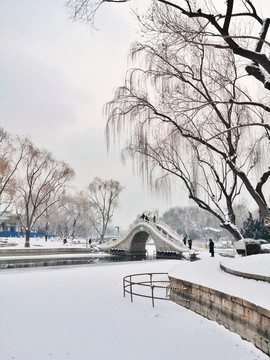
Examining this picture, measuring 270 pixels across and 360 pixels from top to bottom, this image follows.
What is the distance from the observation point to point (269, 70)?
7133mm

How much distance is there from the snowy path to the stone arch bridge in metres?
24.4

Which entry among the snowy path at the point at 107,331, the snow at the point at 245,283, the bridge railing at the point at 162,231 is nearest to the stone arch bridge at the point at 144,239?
the bridge railing at the point at 162,231

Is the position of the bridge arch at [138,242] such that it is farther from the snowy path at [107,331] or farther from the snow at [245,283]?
the snow at [245,283]

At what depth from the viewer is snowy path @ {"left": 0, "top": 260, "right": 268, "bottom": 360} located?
19.4 feet

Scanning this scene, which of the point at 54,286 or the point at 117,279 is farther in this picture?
the point at 117,279

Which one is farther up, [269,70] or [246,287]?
[269,70]

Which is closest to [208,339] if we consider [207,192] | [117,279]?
[207,192]

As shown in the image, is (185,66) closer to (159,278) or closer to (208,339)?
(208,339)

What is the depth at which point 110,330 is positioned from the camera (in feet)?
24.3

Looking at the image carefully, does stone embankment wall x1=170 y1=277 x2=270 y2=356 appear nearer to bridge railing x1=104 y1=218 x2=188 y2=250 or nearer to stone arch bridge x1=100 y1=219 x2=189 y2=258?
stone arch bridge x1=100 y1=219 x2=189 y2=258

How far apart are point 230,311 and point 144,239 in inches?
1613

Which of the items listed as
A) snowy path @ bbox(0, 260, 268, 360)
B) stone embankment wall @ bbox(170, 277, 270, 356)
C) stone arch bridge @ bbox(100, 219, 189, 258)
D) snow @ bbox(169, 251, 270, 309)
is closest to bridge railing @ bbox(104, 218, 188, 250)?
Answer: stone arch bridge @ bbox(100, 219, 189, 258)

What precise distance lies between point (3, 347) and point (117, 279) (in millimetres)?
10257

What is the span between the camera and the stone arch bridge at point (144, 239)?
117 ft
